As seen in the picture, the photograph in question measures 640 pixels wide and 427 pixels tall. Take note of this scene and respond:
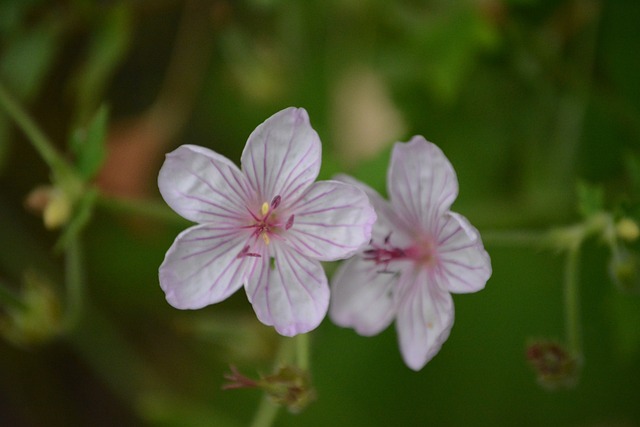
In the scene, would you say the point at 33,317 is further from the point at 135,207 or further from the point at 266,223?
the point at 266,223

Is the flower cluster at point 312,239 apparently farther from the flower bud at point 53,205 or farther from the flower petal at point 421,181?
the flower bud at point 53,205

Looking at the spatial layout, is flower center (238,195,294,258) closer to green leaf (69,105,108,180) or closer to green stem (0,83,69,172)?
green leaf (69,105,108,180)

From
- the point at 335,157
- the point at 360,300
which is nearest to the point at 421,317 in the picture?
the point at 360,300

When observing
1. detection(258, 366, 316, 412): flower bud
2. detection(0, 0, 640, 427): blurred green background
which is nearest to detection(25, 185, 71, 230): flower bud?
detection(0, 0, 640, 427): blurred green background

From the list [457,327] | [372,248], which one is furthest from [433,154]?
[457,327]

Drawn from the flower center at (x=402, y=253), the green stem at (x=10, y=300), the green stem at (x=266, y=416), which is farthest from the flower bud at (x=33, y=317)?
the flower center at (x=402, y=253)

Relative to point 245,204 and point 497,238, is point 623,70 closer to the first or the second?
point 497,238
